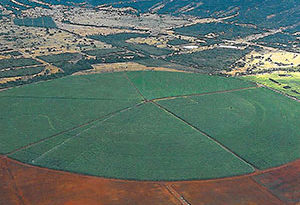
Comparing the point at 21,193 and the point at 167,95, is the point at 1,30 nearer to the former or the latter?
the point at 167,95

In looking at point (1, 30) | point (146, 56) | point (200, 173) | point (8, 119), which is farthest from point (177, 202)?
point (1, 30)

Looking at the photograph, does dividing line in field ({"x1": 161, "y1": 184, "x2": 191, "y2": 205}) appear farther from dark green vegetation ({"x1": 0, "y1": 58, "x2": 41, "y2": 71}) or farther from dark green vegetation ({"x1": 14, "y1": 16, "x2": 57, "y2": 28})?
dark green vegetation ({"x1": 14, "y1": 16, "x2": 57, "y2": 28})

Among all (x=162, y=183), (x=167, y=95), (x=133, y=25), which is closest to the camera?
(x=162, y=183)

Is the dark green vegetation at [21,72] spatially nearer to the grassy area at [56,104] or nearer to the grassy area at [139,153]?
the grassy area at [56,104]

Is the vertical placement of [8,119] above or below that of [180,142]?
above

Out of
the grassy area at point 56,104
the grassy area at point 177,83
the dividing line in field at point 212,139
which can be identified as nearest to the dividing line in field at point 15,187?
the grassy area at point 56,104


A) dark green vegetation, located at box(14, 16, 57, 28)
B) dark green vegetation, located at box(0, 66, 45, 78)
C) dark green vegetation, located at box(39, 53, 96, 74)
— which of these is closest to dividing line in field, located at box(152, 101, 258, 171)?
dark green vegetation, located at box(39, 53, 96, 74)

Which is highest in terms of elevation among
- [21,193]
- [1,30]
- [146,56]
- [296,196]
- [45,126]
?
[1,30]
